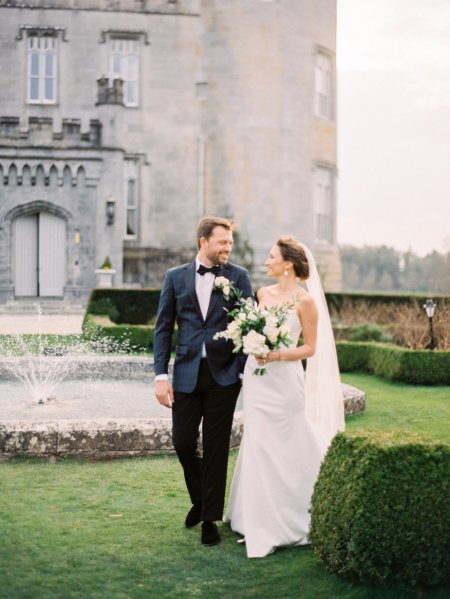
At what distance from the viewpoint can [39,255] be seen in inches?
981

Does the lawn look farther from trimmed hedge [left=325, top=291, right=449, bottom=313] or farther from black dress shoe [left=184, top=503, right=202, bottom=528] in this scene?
trimmed hedge [left=325, top=291, right=449, bottom=313]

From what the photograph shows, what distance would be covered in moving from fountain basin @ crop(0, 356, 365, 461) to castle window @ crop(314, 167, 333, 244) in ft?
59.1

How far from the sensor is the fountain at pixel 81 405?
7.12 metres

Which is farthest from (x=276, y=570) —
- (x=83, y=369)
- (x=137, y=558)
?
(x=83, y=369)

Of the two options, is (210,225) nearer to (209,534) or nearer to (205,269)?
(205,269)

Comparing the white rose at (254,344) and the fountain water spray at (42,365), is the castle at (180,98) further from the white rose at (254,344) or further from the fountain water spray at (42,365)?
the white rose at (254,344)

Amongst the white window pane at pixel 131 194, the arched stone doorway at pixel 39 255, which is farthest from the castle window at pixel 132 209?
the arched stone doorway at pixel 39 255

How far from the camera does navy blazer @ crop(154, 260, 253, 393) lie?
521 cm

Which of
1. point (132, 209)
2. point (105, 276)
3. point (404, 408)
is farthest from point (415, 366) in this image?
point (132, 209)

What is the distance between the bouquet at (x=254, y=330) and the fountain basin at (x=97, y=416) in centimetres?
240

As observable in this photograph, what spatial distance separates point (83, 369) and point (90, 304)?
7894mm

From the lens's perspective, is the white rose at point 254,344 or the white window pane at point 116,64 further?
the white window pane at point 116,64

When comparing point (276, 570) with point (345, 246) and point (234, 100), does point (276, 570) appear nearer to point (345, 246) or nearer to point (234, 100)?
point (234, 100)

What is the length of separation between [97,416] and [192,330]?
3.96 meters
